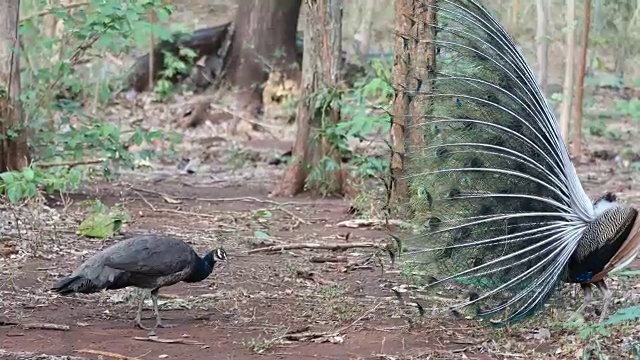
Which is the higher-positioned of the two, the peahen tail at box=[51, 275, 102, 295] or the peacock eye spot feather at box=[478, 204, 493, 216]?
the peacock eye spot feather at box=[478, 204, 493, 216]

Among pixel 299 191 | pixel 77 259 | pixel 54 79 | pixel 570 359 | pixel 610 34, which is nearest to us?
pixel 570 359

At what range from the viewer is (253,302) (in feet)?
23.6

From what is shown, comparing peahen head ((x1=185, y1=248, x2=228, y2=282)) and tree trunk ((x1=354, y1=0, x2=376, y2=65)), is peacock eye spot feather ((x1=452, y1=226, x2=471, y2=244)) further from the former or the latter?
tree trunk ((x1=354, y1=0, x2=376, y2=65))

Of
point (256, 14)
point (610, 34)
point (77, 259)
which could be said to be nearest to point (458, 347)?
point (77, 259)

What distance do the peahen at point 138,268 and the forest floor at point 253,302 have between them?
34cm

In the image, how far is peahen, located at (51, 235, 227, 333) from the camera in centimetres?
593

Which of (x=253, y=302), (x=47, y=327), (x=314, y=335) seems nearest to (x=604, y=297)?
(x=314, y=335)

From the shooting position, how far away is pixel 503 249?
6.35 m

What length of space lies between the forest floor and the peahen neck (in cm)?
32

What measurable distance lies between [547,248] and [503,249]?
33 centimetres

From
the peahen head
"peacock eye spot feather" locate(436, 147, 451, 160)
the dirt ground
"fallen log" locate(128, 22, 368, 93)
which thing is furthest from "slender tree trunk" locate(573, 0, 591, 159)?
the peahen head

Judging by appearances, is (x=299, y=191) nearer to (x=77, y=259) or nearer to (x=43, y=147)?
(x=43, y=147)

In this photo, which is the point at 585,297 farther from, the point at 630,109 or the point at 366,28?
the point at 366,28

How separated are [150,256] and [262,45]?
1424 centimetres
